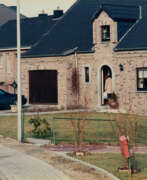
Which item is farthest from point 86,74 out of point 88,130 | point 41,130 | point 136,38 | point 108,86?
point 41,130

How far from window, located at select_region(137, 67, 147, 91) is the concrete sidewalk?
18410 mm

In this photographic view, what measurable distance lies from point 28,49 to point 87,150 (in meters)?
30.3

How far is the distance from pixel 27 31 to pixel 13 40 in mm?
1638

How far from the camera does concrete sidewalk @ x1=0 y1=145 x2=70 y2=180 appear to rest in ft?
59.8

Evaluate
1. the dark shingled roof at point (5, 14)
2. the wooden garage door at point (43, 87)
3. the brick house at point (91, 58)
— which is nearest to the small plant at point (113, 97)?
the brick house at point (91, 58)

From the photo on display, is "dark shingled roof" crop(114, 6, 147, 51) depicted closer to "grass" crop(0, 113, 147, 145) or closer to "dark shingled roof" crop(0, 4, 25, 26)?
"grass" crop(0, 113, 147, 145)

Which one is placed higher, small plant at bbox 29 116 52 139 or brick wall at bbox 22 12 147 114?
brick wall at bbox 22 12 147 114

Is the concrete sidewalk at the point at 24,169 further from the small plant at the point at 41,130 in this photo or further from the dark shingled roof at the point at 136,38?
the dark shingled roof at the point at 136,38

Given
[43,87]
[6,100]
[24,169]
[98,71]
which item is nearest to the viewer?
[24,169]

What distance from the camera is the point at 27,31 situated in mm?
57031

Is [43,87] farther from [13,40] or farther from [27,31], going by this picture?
[27,31]

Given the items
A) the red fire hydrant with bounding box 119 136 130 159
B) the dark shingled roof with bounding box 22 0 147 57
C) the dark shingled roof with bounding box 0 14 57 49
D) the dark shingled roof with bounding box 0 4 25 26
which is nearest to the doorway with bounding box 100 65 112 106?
the dark shingled roof with bounding box 22 0 147 57

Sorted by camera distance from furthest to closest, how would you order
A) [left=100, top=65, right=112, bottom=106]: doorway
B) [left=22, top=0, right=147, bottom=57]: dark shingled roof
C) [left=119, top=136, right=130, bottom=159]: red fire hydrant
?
[left=22, top=0, right=147, bottom=57]: dark shingled roof → [left=100, top=65, right=112, bottom=106]: doorway → [left=119, top=136, right=130, bottom=159]: red fire hydrant

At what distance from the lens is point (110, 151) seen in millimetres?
23797
